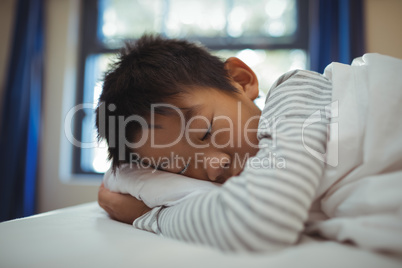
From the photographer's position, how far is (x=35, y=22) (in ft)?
6.57

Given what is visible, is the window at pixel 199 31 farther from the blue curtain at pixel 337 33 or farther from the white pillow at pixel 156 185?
the white pillow at pixel 156 185

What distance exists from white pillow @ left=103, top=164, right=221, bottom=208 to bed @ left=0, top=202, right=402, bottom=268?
0.36 feet

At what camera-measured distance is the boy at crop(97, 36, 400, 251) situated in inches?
14.0

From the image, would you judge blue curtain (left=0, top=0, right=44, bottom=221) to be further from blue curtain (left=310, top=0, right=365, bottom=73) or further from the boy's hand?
blue curtain (left=310, top=0, right=365, bottom=73)

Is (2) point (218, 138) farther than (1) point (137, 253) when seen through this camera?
Yes

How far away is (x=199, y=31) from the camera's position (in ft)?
6.89

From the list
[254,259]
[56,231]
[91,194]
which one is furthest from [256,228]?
[91,194]

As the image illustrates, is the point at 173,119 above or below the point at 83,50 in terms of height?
below

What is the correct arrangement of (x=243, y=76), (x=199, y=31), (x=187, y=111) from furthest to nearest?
(x=199, y=31)
(x=243, y=76)
(x=187, y=111)

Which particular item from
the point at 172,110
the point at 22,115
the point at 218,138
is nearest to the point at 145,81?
the point at 172,110

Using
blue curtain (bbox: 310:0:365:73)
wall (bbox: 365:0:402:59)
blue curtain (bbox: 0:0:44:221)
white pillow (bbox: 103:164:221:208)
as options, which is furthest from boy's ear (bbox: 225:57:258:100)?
blue curtain (bbox: 0:0:44:221)

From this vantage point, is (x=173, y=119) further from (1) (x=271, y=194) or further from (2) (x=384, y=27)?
(2) (x=384, y=27)

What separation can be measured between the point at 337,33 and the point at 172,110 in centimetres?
164

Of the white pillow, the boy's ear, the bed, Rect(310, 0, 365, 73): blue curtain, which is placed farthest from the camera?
Rect(310, 0, 365, 73): blue curtain
